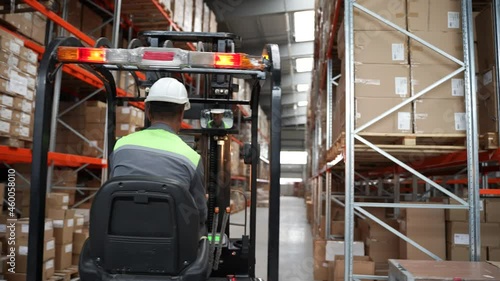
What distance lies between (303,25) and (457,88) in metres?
12.8

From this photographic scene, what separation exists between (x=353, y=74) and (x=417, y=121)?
0.75 meters

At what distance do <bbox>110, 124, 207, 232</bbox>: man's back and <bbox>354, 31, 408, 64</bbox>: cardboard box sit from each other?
244 centimetres

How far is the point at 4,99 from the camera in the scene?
4.42 metres

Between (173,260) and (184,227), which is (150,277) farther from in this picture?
(184,227)

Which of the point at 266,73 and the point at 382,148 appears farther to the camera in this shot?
the point at 382,148

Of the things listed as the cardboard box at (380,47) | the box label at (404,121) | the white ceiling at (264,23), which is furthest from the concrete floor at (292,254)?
the white ceiling at (264,23)

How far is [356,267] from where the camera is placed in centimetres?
450

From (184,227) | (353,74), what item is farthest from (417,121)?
(184,227)

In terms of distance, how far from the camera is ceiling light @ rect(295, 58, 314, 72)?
20859mm

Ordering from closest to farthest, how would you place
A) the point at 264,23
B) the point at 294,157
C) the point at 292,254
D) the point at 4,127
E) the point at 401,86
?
1. the point at 401,86
2. the point at 4,127
3. the point at 292,254
4. the point at 264,23
5. the point at 294,157

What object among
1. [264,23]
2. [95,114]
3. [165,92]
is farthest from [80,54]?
[264,23]

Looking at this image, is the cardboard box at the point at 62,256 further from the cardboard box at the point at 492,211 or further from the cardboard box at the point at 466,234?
the cardboard box at the point at 492,211

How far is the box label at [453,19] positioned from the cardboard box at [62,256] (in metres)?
5.04

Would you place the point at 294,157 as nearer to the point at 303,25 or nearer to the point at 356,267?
the point at 303,25
